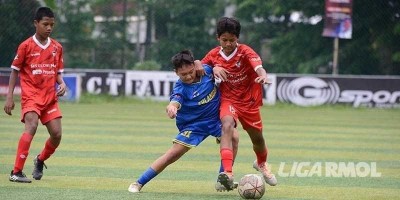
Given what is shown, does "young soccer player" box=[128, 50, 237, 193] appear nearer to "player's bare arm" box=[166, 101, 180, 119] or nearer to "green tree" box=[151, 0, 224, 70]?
"player's bare arm" box=[166, 101, 180, 119]

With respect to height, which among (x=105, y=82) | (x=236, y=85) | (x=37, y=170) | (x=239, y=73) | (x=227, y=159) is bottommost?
(x=105, y=82)

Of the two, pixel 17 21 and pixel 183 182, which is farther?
pixel 17 21

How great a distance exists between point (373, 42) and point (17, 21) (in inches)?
536

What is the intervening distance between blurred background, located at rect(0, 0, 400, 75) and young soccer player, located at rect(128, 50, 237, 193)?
2332cm

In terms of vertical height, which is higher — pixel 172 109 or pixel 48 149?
pixel 172 109

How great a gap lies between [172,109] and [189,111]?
644mm

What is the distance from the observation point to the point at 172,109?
8531 millimetres

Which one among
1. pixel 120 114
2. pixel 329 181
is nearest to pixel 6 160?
pixel 329 181

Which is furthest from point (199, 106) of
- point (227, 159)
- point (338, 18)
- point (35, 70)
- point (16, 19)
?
point (338, 18)

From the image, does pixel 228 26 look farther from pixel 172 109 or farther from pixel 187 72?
pixel 172 109

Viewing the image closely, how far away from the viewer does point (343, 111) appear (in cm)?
2850

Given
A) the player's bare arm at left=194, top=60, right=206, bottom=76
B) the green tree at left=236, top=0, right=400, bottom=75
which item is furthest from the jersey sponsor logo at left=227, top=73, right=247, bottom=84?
the green tree at left=236, top=0, right=400, bottom=75

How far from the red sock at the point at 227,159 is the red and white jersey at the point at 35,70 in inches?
85.8

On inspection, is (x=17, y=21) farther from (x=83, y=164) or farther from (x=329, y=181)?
(x=329, y=181)
